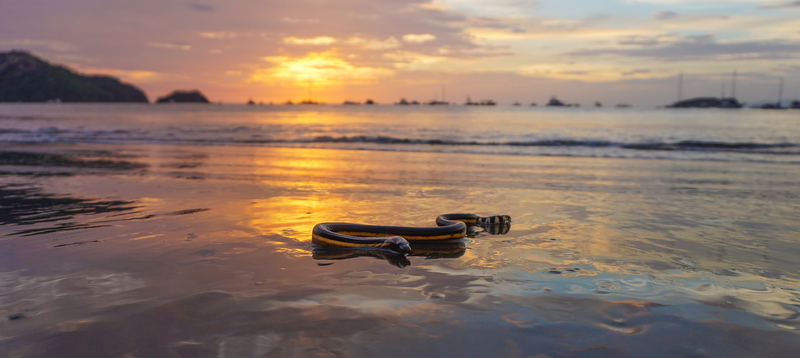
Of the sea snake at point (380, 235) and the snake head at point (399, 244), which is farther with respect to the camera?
the sea snake at point (380, 235)

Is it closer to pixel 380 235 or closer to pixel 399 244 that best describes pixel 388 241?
pixel 399 244

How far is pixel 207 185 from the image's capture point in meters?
11.3

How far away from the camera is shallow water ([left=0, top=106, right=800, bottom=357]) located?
11.1 ft

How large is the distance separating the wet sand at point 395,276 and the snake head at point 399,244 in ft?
0.46

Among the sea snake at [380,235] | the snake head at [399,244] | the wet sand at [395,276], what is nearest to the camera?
the wet sand at [395,276]

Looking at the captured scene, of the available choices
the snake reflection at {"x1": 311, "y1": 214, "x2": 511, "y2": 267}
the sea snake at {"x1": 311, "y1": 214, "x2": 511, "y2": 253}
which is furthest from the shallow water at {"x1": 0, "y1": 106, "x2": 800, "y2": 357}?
the sea snake at {"x1": 311, "y1": 214, "x2": 511, "y2": 253}

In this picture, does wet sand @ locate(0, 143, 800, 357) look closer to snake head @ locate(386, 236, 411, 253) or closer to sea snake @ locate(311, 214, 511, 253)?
snake head @ locate(386, 236, 411, 253)

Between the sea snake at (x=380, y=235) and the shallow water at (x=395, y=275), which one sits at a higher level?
the sea snake at (x=380, y=235)

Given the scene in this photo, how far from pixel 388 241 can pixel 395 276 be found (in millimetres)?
980

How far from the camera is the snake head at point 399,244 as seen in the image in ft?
18.6

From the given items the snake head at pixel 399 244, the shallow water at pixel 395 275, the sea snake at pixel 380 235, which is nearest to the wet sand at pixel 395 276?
the shallow water at pixel 395 275

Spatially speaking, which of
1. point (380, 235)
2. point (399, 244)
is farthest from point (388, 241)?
point (380, 235)

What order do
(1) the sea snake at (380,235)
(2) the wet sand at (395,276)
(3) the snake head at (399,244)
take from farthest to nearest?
(1) the sea snake at (380,235)
(3) the snake head at (399,244)
(2) the wet sand at (395,276)

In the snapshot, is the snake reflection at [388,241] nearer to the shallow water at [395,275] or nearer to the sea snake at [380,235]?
the sea snake at [380,235]
